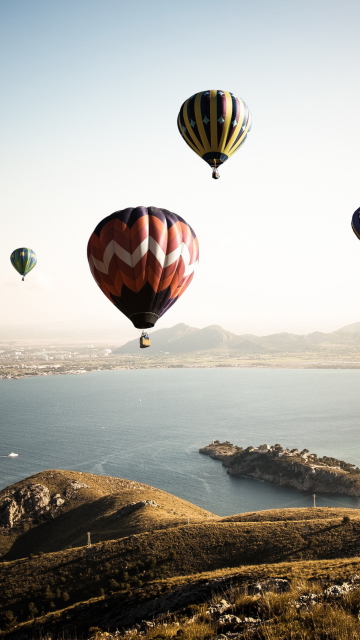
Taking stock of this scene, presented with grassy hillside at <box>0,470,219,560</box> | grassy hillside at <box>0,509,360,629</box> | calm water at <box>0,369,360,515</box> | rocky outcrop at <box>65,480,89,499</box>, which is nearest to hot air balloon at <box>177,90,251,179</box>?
grassy hillside at <box>0,509,360,629</box>

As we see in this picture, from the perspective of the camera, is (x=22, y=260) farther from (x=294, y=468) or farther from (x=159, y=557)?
(x=294, y=468)

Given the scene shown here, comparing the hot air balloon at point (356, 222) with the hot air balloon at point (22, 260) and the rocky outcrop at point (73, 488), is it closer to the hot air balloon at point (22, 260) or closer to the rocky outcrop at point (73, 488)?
the hot air balloon at point (22, 260)

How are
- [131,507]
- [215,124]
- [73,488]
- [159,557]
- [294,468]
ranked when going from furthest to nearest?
[294,468] → [73,488] → [131,507] → [159,557] → [215,124]

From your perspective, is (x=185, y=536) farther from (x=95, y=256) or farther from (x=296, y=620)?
(x=296, y=620)

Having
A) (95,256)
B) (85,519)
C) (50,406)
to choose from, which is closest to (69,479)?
(85,519)

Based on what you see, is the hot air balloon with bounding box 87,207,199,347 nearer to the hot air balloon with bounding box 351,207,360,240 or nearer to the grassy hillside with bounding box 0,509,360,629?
the grassy hillside with bounding box 0,509,360,629

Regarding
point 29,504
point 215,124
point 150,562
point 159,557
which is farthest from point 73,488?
point 215,124
